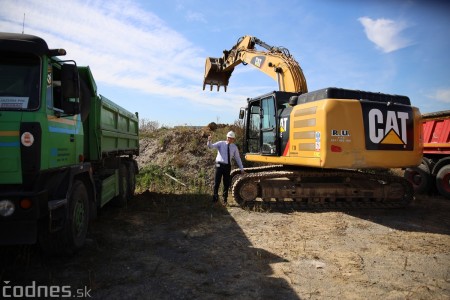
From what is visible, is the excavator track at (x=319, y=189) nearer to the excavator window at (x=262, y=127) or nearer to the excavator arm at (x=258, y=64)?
the excavator window at (x=262, y=127)

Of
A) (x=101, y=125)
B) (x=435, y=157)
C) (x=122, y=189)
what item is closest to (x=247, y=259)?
(x=101, y=125)

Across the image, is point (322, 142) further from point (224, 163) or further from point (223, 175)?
point (223, 175)

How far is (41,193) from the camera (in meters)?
3.90

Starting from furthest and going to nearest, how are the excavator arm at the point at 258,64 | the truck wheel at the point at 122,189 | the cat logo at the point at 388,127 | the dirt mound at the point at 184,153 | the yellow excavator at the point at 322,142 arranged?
the dirt mound at the point at 184,153 < the excavator arm at the point at 258,64 < the truck wheel at the point at 122,189 < the cat logo at the point at 388,127 < the yellow excavator at the point at 322,142

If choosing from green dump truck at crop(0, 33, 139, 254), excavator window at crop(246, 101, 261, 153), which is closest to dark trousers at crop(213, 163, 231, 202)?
excavator window at crop(246, 101, 261, 153)

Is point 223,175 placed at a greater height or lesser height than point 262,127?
lesser

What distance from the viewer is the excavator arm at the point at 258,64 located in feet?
31.1

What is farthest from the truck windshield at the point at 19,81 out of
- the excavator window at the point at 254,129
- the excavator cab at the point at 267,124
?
the excavator window at the point at 254,129

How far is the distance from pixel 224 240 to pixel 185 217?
170cm

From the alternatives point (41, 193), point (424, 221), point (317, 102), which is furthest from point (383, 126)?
point (41, 193)

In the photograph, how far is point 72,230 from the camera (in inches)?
180

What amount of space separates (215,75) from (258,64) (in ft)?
7.54

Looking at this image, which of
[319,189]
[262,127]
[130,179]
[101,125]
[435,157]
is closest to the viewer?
[101,125]

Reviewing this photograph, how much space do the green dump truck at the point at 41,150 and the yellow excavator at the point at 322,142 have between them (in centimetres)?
429
